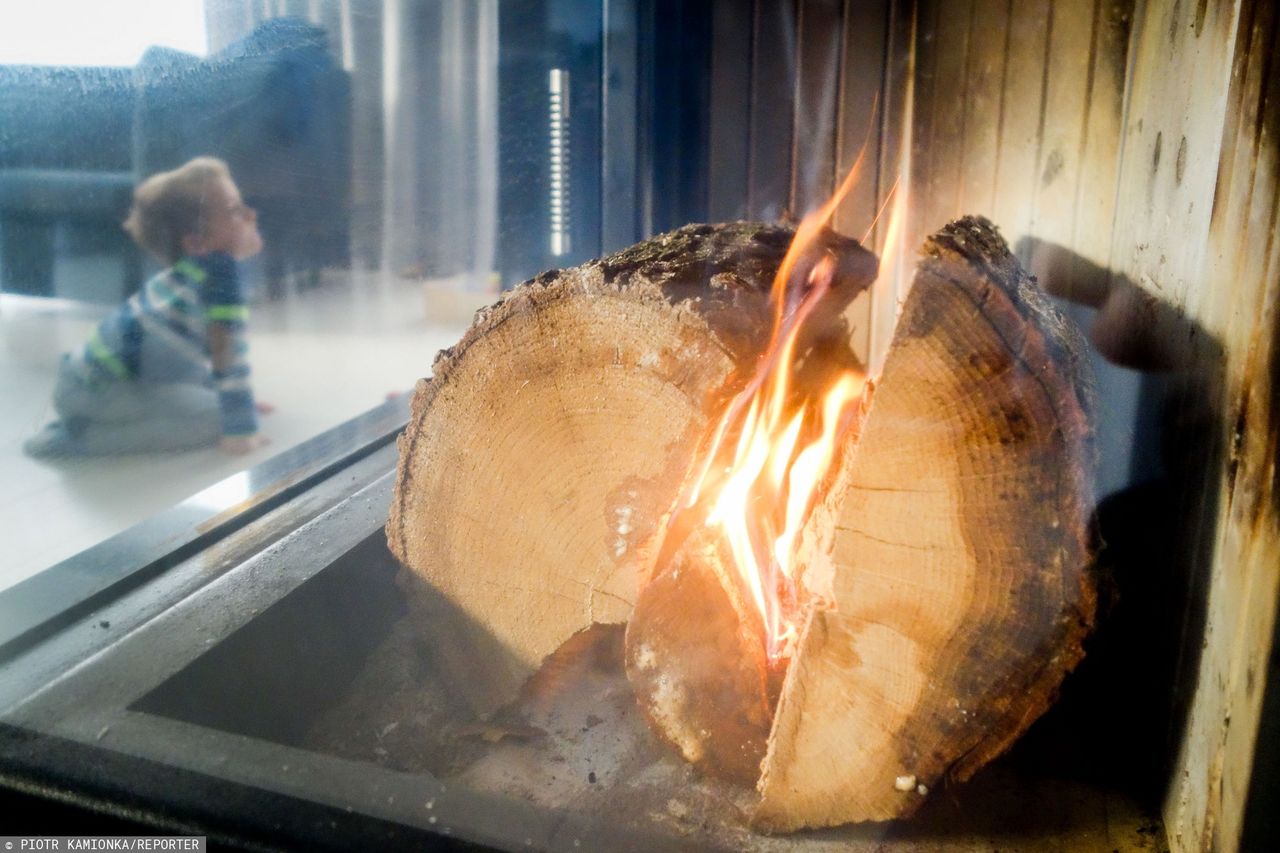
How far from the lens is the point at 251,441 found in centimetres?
243

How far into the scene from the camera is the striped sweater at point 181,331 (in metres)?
1.96

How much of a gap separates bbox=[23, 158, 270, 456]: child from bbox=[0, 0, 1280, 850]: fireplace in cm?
42

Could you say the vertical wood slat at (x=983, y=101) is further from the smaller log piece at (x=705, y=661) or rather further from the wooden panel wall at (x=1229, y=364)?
the smaller log piece at (x=705, y=661)

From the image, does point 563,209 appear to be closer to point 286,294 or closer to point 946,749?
point 286,294

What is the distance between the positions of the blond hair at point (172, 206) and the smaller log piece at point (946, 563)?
1.48m

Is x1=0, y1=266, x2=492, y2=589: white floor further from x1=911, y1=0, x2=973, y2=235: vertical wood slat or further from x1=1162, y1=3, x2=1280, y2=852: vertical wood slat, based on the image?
x1=1162, y1=3, x2=1280, y2=852: vertical wood slat

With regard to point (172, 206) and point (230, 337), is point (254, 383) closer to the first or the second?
point (230, 337)

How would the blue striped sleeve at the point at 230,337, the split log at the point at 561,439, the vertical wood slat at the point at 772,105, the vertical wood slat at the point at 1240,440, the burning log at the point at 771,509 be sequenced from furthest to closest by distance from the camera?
the vertical wood slat at the point at 772,105
the blue striped sleeve at the point at 230,337
the split log at the point at 561,439
the burning log at the point at 771,509
the vertical wood slat at the point at 1240,440

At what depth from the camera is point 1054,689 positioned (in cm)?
96

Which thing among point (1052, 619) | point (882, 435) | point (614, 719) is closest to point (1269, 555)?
point (1052, 619)

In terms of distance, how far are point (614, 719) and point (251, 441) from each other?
153cm

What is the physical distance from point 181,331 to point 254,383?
37cm

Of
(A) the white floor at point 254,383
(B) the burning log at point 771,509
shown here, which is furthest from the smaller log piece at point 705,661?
(A) the white floor at point 254,383

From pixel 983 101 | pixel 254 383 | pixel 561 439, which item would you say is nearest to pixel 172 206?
pixel 254 383
